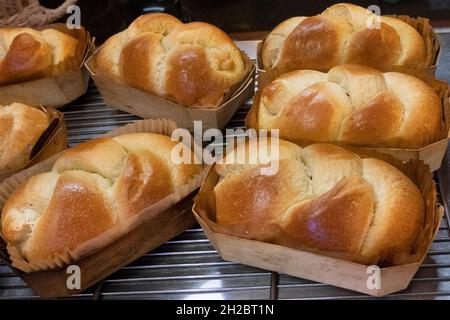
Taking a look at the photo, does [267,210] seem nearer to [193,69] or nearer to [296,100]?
[296,100]

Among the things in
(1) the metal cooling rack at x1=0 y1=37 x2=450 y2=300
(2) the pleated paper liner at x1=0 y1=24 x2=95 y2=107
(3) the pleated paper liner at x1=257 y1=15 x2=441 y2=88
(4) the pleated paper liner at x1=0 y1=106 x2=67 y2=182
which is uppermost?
(3) the pleated paper liner at x1=257 y1=15 x2=441 y2=88

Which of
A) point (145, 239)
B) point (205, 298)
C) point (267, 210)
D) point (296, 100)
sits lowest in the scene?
point (205, 298)

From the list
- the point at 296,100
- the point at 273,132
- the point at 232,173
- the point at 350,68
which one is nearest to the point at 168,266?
the point at 232,173

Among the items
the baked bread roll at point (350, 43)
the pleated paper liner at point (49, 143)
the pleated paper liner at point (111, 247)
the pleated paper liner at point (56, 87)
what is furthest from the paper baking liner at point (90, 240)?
the baked bread roll at point (350, 43)

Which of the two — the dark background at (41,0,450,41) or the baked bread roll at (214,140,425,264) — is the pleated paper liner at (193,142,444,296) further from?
the dark background at (41,0,450,41)

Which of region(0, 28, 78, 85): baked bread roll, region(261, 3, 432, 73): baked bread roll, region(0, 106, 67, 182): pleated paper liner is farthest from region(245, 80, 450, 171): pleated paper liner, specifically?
region(0, 28, 78, 85): baked bread roll

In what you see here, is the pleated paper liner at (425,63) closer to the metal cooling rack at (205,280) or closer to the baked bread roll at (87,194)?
the metal cooling rack at (205,280)
